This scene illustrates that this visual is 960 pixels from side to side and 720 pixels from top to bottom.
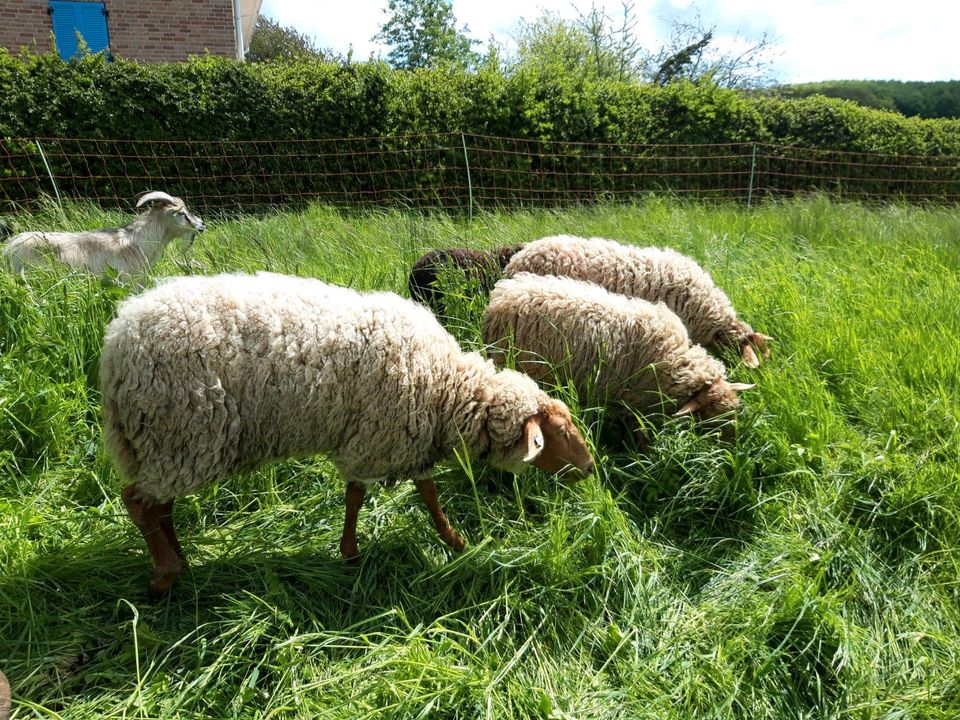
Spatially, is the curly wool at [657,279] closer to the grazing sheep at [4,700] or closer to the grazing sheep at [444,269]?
the grazing sheep at [444,269]

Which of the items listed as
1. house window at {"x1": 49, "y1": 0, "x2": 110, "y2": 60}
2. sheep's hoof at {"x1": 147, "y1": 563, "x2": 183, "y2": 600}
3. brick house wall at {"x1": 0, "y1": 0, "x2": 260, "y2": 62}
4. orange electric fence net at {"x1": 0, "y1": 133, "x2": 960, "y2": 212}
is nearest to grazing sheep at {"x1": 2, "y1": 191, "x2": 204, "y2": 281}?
orange electric fence net at {"x1": 0, "y1": 133, "x2": 960, "y2": 212}

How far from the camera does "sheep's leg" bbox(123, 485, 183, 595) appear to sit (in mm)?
2600

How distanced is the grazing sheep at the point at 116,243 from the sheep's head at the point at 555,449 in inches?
107

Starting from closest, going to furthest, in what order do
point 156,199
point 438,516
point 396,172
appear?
1. point 438,516
2. point 156,199
3. point 396,172

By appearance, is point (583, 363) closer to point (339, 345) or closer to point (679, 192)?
point (339, 345)

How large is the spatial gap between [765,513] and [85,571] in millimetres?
3104

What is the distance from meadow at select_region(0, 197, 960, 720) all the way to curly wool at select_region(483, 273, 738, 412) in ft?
0.75

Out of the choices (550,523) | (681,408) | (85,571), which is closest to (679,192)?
(681,408)

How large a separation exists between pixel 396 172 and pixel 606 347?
243 inches

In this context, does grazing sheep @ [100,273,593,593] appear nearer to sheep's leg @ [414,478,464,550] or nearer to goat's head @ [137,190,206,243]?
sheep's leg @ [414,478,464,550]

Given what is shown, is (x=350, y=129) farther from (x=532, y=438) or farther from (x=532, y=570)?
(x=532, y=570)

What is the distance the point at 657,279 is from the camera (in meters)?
4.55

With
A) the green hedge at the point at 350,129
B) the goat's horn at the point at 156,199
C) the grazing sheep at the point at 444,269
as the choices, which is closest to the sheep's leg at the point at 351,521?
the grazing sheep at the point at 444,269

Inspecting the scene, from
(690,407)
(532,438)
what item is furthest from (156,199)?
(690,407)
